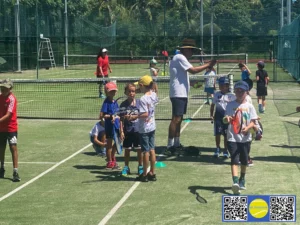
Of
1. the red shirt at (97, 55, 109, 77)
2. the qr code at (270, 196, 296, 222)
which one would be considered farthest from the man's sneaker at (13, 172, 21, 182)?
the red shirt at (97, 55, 109, 77)

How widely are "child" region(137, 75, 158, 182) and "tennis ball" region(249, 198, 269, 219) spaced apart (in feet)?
6.90

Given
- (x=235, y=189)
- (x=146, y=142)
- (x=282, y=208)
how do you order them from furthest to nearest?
(x=146, y=142)
(x=235, y=189)
(x=282, y=208)

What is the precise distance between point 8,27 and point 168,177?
32.1 metres

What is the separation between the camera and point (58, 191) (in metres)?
9.10

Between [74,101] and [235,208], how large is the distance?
15.4m

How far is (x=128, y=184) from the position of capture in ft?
31.1

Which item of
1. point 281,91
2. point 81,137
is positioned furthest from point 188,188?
point 281,91

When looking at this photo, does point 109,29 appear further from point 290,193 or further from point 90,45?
point 290,193

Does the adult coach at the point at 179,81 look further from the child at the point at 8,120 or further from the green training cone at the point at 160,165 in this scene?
the child at the point at 8,120

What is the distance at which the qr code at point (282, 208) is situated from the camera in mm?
7365

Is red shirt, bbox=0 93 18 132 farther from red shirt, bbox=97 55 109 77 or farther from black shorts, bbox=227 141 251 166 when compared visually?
red shirt, bbox=97 55 109 77

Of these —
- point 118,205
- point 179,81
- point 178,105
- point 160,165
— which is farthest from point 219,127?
point 118,205

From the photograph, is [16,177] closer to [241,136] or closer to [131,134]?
[131,134]

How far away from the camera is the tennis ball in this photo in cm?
742
